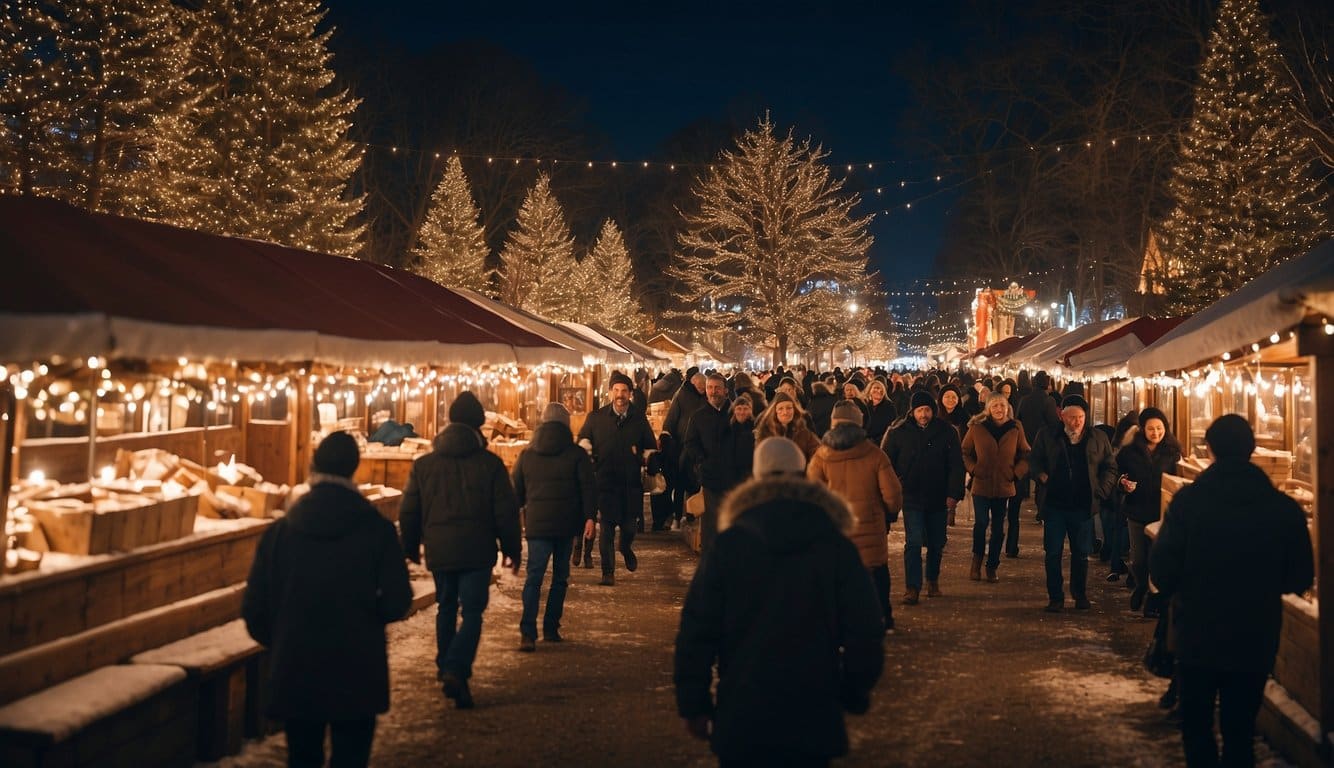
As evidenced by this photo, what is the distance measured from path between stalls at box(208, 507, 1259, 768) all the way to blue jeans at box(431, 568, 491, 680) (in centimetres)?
26

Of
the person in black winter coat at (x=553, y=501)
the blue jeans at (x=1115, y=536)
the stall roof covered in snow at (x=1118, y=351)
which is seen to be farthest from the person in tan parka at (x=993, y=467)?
the stall roof covered in snow at (x=1118, y=351)

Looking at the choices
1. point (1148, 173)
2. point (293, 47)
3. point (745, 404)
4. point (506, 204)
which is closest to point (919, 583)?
point (745, 404)

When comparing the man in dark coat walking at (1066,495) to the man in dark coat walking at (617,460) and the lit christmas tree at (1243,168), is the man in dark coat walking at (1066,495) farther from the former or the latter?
the lit christmas tree at (1243,168)

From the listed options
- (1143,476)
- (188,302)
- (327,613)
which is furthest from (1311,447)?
(188,302)

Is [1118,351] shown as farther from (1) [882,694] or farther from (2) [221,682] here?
(2) [221,682]

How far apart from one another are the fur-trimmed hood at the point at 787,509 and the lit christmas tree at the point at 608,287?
41059 mm

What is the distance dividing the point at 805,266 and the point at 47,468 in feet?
125

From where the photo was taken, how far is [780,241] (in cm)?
4528

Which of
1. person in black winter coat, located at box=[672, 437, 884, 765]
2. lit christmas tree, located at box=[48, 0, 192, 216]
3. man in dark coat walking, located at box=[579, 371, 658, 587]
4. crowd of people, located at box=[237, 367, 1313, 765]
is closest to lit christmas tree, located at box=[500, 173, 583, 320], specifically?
lit christmas tree, located at box=[48, 0, 192, 216]

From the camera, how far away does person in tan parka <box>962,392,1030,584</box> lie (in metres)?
11.2

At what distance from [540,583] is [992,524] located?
15.8 feet

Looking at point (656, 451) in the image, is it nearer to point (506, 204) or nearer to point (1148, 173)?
point (1148, 173)

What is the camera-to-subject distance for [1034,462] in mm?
10289

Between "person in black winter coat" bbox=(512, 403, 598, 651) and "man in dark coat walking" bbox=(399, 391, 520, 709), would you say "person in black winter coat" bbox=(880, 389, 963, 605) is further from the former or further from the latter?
"man in dark coat walking" bbox=(399, 391, 520, 709)
